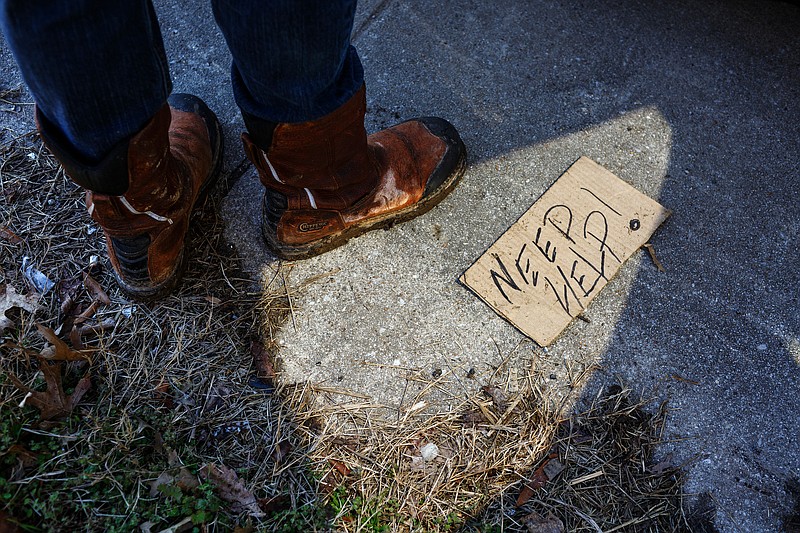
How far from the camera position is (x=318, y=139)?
1462mm

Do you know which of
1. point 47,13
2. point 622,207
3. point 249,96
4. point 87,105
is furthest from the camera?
point 622,207

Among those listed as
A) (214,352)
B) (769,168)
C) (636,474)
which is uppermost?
(769,168)

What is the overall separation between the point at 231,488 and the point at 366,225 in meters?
0.84

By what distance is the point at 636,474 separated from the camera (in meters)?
1.52

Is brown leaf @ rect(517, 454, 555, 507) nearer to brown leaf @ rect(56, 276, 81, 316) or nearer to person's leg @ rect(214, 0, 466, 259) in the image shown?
person's leg @ rect(214, 0, 466, 259)

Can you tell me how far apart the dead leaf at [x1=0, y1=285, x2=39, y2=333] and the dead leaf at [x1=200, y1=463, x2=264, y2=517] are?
28.4 inches

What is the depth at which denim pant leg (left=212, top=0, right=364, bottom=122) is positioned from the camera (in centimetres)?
113

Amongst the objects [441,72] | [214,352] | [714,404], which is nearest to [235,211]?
[214,352]

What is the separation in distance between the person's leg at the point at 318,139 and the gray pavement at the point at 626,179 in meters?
0.11

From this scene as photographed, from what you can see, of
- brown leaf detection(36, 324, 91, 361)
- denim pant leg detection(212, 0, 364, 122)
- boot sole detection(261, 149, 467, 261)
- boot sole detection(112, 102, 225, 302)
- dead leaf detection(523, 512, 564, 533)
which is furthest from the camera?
boot sole detection(261, 149, 467, 261)

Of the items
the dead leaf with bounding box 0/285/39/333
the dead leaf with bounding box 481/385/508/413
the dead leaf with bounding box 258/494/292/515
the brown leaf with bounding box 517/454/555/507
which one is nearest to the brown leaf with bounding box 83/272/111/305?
the dead leaf with bounding box 0/285/39/333

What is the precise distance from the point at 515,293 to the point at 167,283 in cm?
103

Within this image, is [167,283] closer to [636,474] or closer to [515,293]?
[515,293]

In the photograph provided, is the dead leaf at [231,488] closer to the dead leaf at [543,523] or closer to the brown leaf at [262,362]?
the brown leaf at [262,362]
